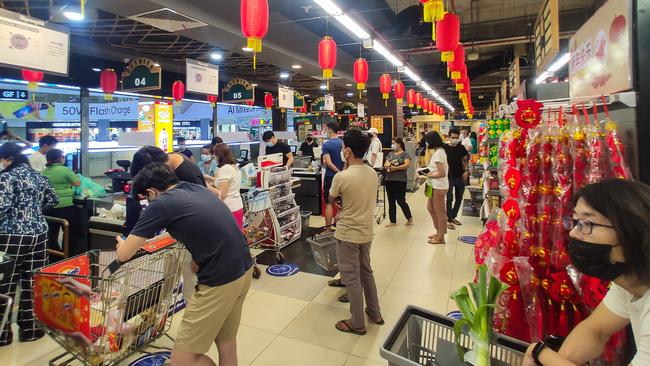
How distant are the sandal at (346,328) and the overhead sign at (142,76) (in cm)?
603

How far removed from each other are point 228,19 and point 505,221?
6005mm

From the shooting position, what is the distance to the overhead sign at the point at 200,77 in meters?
6.77

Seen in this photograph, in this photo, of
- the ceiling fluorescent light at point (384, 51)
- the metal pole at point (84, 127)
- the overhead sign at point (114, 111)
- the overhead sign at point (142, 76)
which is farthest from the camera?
the overhead sign at point (114, 111)

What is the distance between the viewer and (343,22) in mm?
4875

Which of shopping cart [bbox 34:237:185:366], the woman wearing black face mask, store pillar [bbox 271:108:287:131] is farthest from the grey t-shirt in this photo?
store pillar [bbox 271:108:287:131]

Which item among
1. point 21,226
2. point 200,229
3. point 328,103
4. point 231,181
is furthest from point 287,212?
point 328,103

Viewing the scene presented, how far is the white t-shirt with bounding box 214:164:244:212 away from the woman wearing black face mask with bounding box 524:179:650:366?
3.18 metres

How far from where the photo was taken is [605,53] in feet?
6.21

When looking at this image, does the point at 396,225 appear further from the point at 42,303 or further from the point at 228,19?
the point at 42,303

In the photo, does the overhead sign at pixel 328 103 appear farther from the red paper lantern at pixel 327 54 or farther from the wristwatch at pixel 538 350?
the wristwatch at pixel 538 350

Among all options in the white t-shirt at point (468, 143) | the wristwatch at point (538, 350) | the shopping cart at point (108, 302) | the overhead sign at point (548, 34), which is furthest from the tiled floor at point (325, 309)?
the white t-shirt at point (468, 143)

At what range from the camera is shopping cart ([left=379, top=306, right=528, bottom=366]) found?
1.40 m

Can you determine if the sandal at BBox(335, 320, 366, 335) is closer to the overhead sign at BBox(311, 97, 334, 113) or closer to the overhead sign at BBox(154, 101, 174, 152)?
the overhead sign at BBox(154, 101, 174, 152)

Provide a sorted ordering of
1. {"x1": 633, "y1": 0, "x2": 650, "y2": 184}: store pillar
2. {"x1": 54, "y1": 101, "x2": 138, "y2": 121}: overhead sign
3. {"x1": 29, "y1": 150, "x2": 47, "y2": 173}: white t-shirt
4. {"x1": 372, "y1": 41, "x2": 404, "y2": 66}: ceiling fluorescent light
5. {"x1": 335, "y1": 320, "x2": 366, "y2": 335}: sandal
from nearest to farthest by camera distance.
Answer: {"x1": 633, "y1": 0, "x2": 650, "y2": 184}: store pillar, {"x1": 335, "y1": 320, "x2": 366, "y2": 335}: sandal, {"x1": 29, "y1": 150, "x2": 47, "y2": 173}: white t-shirt, {"x1": 372, "y1": 41, "x2": 404, "y2": 66}: ceiling fluorescent light, {"x1": 54, "y1": 101, "x2": 138, "y2": 121}: overhead sign
